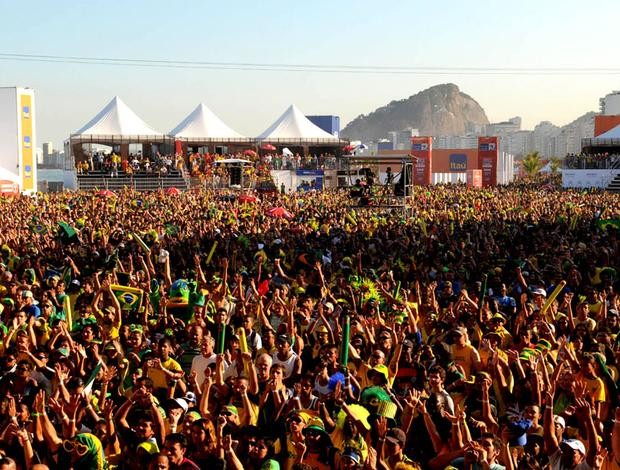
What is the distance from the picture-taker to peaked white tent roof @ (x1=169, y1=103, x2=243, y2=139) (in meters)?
58.6

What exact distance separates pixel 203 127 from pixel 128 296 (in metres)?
50.5

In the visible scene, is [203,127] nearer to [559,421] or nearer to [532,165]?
[532,165]

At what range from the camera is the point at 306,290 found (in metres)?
10.6

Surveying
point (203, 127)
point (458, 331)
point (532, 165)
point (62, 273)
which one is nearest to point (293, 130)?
point (203, 127)

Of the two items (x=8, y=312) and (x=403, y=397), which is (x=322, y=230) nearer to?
(x=8, y=312)

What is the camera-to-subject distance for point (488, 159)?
53469mm

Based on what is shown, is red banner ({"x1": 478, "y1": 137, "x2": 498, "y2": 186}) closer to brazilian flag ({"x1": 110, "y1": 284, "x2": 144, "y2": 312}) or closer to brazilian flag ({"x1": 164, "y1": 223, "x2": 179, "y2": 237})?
brazilian flag ({"x1": 164, "y1": 223, "x2": 179, "y2": 237})

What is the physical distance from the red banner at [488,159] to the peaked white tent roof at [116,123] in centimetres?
2016

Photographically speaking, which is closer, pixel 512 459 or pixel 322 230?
pixel 512 459

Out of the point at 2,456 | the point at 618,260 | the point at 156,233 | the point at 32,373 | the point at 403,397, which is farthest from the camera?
the point at 156,233

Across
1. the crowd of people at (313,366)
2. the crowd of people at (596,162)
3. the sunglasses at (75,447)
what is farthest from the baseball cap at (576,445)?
the crowd of people at (596,162)

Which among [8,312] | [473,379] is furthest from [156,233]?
[473,379]

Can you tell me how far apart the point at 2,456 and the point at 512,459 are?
274cm

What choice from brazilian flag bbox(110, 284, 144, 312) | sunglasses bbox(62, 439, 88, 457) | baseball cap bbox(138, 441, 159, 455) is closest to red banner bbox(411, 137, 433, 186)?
brazilian flag bbox(110, 284, 144, 312)
